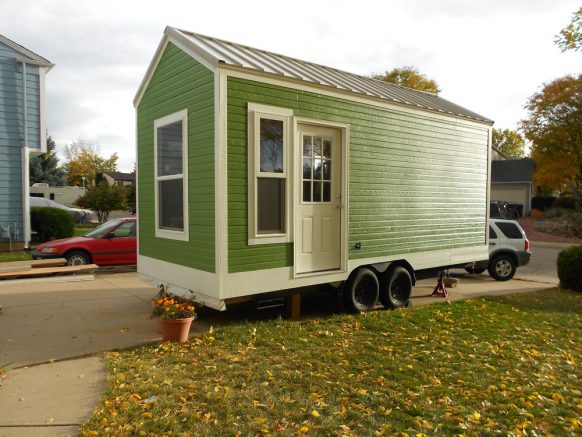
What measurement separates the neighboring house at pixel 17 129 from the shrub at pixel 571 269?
1366cm

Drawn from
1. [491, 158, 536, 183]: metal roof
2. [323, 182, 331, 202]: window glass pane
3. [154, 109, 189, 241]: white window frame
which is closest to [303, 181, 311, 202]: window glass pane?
[323, 182, 331, 202]: window glass pane

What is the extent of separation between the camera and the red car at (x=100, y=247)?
34.2ft

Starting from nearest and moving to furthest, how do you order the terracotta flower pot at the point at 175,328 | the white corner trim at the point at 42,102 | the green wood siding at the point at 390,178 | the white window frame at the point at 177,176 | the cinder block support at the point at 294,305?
the terracotta flower pot at the point at 175,328 < the green wood siding at the point at 390,178 < the white window frame at the point at 177,176 < the cinder block support at the point at 294,305 < the white corner trim at the point at 42,102

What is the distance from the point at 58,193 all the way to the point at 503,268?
32.6 meters

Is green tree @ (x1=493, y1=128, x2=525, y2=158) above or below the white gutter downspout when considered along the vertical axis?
above

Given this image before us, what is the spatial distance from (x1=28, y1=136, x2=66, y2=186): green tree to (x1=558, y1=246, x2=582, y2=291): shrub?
3706cm

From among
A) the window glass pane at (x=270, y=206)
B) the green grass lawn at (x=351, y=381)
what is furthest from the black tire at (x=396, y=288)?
the window glass pane at (x=270, y=206)

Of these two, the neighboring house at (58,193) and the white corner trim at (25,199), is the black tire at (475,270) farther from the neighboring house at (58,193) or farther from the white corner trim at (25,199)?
the neighboring house at (58,193)

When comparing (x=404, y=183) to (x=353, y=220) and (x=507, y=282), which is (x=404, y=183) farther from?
(x=507, y=282)

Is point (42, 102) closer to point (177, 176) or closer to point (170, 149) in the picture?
point (170, 149)

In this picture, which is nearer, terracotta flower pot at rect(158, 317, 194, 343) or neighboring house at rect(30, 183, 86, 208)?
terracotta flower pot at rect(158, 317, 194, 343)

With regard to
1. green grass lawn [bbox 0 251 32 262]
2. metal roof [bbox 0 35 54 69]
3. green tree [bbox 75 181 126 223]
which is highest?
metal roof [bbox 0 35 54 69]

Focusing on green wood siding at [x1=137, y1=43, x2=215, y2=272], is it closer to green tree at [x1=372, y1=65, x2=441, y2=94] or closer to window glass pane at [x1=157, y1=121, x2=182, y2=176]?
window glass pane at [x1=157, y1=121, x2=182, y2=176]

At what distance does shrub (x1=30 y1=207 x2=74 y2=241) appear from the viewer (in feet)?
47.9
